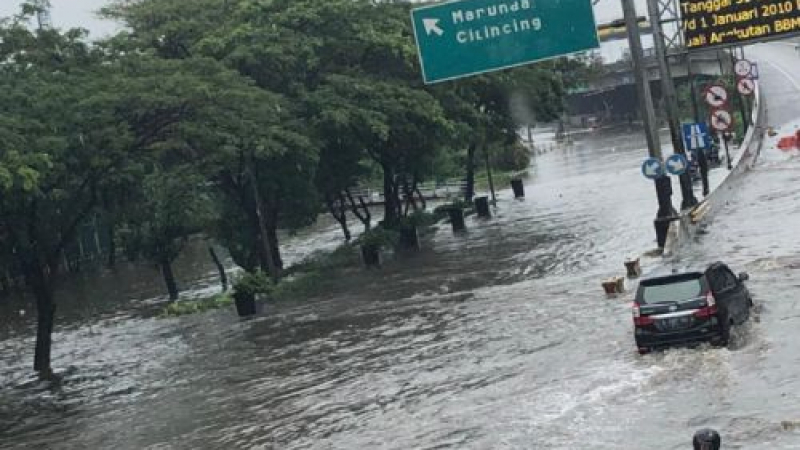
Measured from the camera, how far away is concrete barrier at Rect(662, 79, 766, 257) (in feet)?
105

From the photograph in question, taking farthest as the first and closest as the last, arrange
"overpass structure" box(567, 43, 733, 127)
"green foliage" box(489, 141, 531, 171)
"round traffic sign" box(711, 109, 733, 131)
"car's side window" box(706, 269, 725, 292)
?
1. "green foliage" box(489, 141, 531, 171)
2. "overpass structure" box(567, 43, 733, 127)
3. "round traffic sign" box(711, 109, 733, 131)
4. "car's side window" box(706, 269, 725, 292)

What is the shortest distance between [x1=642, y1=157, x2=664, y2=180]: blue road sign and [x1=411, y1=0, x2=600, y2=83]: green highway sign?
4160mm

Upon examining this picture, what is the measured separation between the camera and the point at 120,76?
29.6 metres

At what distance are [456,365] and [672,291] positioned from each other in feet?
14.3

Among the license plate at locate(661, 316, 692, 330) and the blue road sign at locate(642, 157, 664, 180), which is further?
the blue road sign at locate(642, 157, 664, 180)

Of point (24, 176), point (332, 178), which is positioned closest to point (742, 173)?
point (332, 178)

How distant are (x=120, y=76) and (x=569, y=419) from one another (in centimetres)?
1797

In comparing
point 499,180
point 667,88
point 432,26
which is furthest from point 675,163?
point 499,180

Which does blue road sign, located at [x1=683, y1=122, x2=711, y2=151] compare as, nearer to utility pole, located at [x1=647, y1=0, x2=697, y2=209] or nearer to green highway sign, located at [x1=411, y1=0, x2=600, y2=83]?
utility pole, located at [x1=647, y1=0, x2=697, y2=209]

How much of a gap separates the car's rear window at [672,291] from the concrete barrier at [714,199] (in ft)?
38.5

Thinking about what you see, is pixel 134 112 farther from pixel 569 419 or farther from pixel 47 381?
pixel 569 419

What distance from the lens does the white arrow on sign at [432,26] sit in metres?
30.0

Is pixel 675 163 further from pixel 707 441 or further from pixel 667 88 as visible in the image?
pixel 707 441

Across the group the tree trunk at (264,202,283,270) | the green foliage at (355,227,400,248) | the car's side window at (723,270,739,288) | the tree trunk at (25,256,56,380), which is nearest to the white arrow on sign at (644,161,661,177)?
the car's side window at (723,270,739,288)
